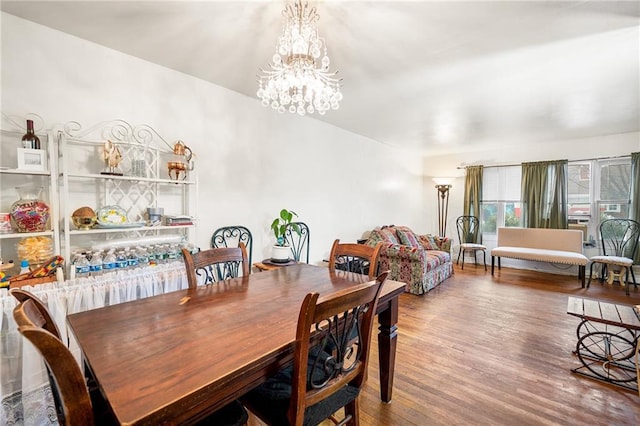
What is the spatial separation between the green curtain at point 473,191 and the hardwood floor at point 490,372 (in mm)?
2688

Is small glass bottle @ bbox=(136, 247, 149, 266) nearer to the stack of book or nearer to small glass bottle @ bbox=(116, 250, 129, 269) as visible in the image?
small glass bottle @ bbox=(116, 250, 129, 269)

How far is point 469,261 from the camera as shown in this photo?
643 cm

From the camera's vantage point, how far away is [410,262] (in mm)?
4074

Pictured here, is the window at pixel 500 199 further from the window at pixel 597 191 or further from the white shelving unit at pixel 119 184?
the white shelving unit at pixel 119 184

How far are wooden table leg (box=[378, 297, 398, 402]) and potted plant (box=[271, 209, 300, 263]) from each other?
5.49ft

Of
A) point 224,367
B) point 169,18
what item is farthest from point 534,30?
point 224,367

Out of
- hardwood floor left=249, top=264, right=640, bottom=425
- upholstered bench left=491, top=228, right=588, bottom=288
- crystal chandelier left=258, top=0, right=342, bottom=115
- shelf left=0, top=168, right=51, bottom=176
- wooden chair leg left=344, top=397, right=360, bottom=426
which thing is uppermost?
crystal chandelier left=258, top=0, right=342, bottom=115

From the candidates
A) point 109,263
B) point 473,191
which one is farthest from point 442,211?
point 109,263

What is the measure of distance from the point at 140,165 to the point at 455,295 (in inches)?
163

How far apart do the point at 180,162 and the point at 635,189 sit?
6.75m

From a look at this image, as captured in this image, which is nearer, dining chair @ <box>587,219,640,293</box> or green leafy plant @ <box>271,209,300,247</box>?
green leafy plant @ <box>271,209,300,247</box>

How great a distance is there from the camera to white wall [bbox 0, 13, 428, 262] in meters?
2.00

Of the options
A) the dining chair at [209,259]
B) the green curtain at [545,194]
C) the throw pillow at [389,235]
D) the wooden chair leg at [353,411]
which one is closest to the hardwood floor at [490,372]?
the wooden chair leg at [353,411]

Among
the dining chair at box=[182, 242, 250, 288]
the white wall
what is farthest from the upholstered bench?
the dining chair at box=[182, 242, 250, 288]
